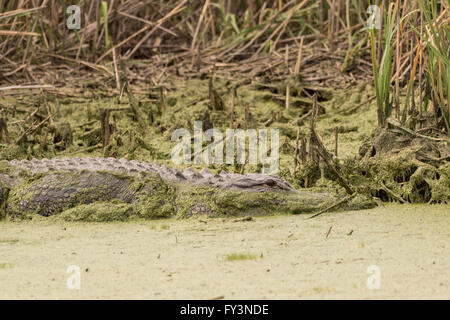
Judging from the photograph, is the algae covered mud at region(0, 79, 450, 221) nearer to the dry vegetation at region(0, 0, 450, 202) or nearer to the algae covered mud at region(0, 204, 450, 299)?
the algae covered mud at region(0, 204, 450, 299)

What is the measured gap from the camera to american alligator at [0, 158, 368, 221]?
166 inches

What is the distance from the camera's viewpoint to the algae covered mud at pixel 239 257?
2551 millimetres

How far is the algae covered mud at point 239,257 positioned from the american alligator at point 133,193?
138 mm

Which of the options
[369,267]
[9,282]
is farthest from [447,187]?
[9,282]

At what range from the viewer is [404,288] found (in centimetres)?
250

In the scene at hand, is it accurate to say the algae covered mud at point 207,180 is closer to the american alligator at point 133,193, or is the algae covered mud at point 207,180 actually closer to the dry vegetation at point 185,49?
the american alligator at point 133,193

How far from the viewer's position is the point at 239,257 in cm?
305

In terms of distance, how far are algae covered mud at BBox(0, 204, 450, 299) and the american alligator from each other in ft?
0.45

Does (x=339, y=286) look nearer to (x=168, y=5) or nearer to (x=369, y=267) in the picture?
(x=369, y=267)

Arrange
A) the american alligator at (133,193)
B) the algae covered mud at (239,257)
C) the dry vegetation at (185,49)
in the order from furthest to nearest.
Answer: the dry vegetation at (185,49) → the american alligator at (133,193) → the algae covered mud at (239,257)

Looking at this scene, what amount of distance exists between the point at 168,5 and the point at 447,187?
4.32 meters

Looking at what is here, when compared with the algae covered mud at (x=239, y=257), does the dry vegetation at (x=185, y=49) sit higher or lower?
higher

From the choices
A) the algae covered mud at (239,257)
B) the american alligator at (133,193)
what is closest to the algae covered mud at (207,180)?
the american alligator at (133,193)

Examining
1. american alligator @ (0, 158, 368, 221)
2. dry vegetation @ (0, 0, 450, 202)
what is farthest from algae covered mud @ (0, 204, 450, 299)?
dry vegetation @ (0, 0, 450, 202)
